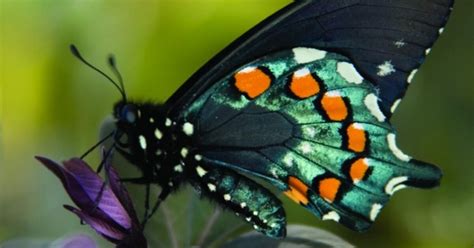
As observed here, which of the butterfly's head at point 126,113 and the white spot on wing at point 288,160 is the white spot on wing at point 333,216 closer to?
the white spot on wing at point 288,160

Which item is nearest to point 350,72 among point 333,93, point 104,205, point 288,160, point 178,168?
point 333,93

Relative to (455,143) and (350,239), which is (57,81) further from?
(455,143)

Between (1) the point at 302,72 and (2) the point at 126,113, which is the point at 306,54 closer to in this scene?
(1) the point at 302,72

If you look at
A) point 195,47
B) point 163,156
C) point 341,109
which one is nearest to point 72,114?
point 195,47

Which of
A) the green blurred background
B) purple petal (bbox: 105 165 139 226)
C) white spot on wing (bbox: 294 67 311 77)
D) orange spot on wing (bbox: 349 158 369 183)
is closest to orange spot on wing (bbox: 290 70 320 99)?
white spot on wing (bbox: 294 67 311 77)

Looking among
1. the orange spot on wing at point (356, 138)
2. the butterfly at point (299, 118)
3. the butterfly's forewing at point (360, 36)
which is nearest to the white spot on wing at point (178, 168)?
the butterfly at point (299, 118)

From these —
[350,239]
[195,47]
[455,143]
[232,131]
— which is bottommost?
[350,239]
